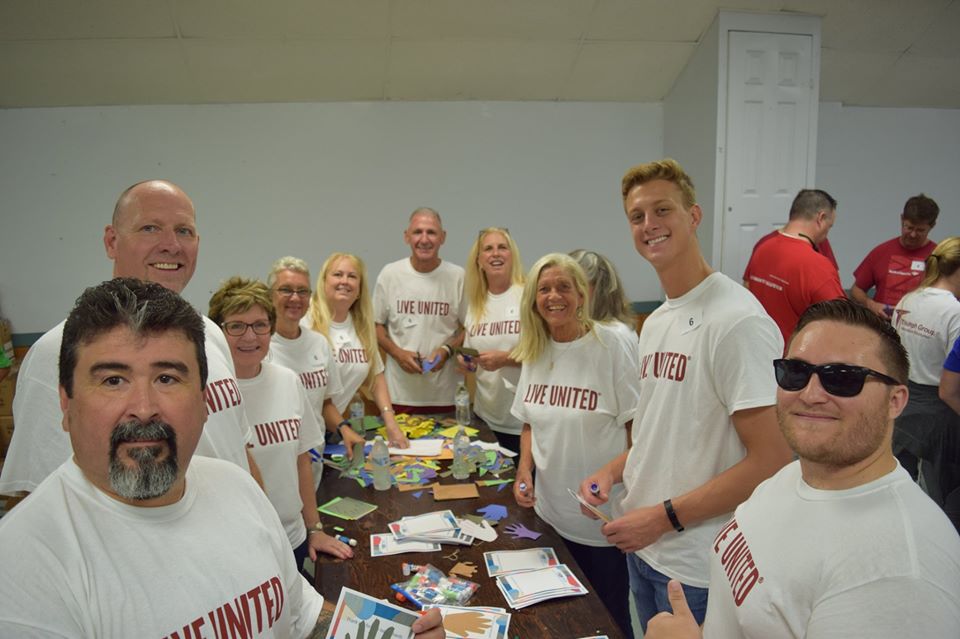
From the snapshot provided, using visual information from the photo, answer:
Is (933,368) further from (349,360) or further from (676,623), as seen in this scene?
(349,360)

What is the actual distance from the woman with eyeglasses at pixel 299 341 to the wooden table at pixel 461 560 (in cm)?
42

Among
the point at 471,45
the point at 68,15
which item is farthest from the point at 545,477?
the point at 68,15

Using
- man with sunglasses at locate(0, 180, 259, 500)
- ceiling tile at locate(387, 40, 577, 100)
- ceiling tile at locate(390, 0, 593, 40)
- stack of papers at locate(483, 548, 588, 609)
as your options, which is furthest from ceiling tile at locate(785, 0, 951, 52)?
man with sunglasses at locate(0, 180, 259, 500)

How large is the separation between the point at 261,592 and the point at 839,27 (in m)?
5.30

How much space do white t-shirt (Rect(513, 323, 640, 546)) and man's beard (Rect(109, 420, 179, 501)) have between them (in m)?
1.50

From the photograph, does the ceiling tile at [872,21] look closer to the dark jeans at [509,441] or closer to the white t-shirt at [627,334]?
the white t-shirt at [627,334]

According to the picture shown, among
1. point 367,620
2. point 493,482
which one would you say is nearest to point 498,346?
point 493,482

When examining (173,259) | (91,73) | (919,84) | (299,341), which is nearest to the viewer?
(173,259)

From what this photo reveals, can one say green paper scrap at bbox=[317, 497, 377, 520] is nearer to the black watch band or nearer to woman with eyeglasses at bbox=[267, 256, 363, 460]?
woman with eyeglasses at bbox=[267, 256, 363, 460]

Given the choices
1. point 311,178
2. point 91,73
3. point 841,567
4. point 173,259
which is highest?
point 91,73

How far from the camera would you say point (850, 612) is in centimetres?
84

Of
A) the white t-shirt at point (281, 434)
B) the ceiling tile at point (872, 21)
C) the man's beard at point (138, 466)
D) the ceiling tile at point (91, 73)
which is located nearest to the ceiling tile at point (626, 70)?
the ceiling tile at point (872, 21)

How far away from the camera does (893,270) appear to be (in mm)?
4328

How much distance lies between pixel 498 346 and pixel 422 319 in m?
0.59
